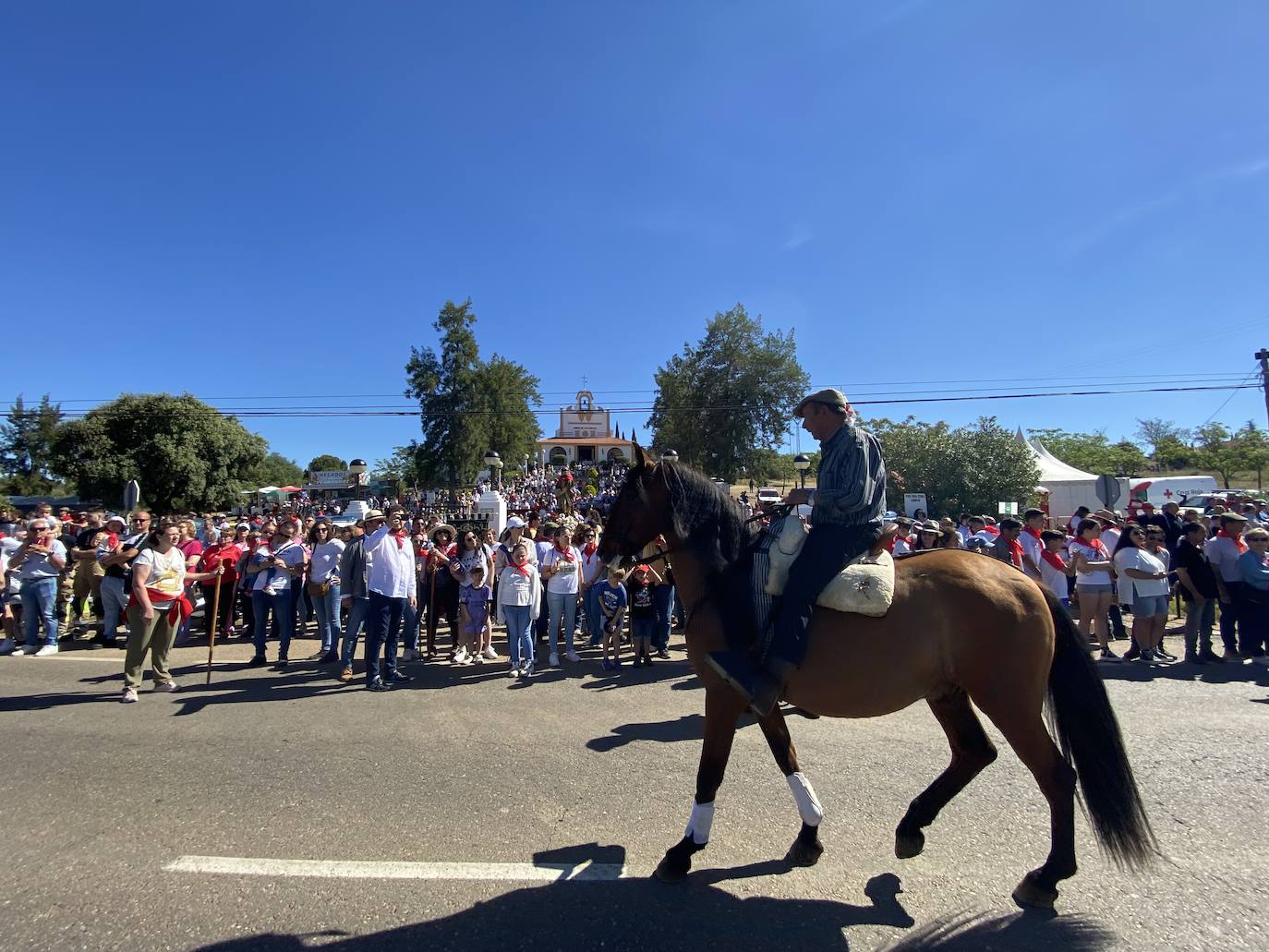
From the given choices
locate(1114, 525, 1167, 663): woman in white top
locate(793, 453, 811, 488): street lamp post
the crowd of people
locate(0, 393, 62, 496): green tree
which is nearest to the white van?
locate(793, 453, 811, 488): street lamp post

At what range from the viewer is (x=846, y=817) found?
11.8ft

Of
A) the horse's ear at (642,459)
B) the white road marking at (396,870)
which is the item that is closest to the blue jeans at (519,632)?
the white road marking at (396,870)

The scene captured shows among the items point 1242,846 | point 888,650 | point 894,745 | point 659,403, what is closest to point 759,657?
point 888,650

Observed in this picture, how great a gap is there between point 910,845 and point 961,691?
0.86 m

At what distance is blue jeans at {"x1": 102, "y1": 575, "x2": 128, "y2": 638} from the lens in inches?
335

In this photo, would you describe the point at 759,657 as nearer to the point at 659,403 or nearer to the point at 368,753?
the point at 368,753

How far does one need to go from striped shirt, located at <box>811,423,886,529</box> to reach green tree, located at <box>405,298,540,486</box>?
35527 mm

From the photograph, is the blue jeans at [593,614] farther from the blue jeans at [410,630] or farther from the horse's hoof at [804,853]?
the horse's hoof at [804,853]

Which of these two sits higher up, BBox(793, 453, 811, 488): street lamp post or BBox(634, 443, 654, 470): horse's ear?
BBox(793, 453, 811, 488): street lamp post

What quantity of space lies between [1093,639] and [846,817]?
7863mm

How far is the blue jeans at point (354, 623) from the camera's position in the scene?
7.11 metres

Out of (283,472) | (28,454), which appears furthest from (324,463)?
(28,454)

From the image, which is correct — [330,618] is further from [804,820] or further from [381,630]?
[804,820]

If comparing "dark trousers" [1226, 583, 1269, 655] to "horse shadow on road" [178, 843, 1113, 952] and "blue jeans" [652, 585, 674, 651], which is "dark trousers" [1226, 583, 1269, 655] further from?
"horse shadow on road" [178, 843, 1113, 952]
